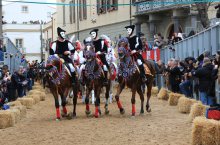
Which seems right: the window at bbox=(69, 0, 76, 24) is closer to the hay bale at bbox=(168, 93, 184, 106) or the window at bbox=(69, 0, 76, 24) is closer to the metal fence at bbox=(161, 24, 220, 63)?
the metal fence at bbox=(161, 24, 220, 63)

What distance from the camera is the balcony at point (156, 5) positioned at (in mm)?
39297

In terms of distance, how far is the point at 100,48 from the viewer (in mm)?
18734

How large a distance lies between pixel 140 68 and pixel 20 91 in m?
11.2

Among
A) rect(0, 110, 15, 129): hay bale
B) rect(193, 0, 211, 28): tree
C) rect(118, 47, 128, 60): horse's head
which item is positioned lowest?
rect(0, 110, 15, 129): hay bale

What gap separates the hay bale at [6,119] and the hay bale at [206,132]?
7.00 metres

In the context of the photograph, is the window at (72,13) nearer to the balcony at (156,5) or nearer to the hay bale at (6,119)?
the balcony at (156,5)

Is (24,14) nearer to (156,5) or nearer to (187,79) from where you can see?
(156,5)

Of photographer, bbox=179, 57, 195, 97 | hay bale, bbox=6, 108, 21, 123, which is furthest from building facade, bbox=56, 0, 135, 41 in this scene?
hay bale, bbox=6, 108, 21, 123

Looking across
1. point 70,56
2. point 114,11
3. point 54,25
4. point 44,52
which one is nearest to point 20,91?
point 70,56

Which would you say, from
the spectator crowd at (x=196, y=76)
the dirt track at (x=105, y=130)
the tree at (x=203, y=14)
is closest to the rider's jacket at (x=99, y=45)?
the dirt track at (x=105, y=130)

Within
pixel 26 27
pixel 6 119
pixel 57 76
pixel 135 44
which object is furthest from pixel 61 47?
pixel 26 27

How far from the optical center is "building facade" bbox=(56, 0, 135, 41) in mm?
52594

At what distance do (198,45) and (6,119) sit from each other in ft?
31.2

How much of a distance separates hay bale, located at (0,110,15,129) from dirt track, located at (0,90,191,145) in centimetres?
25
